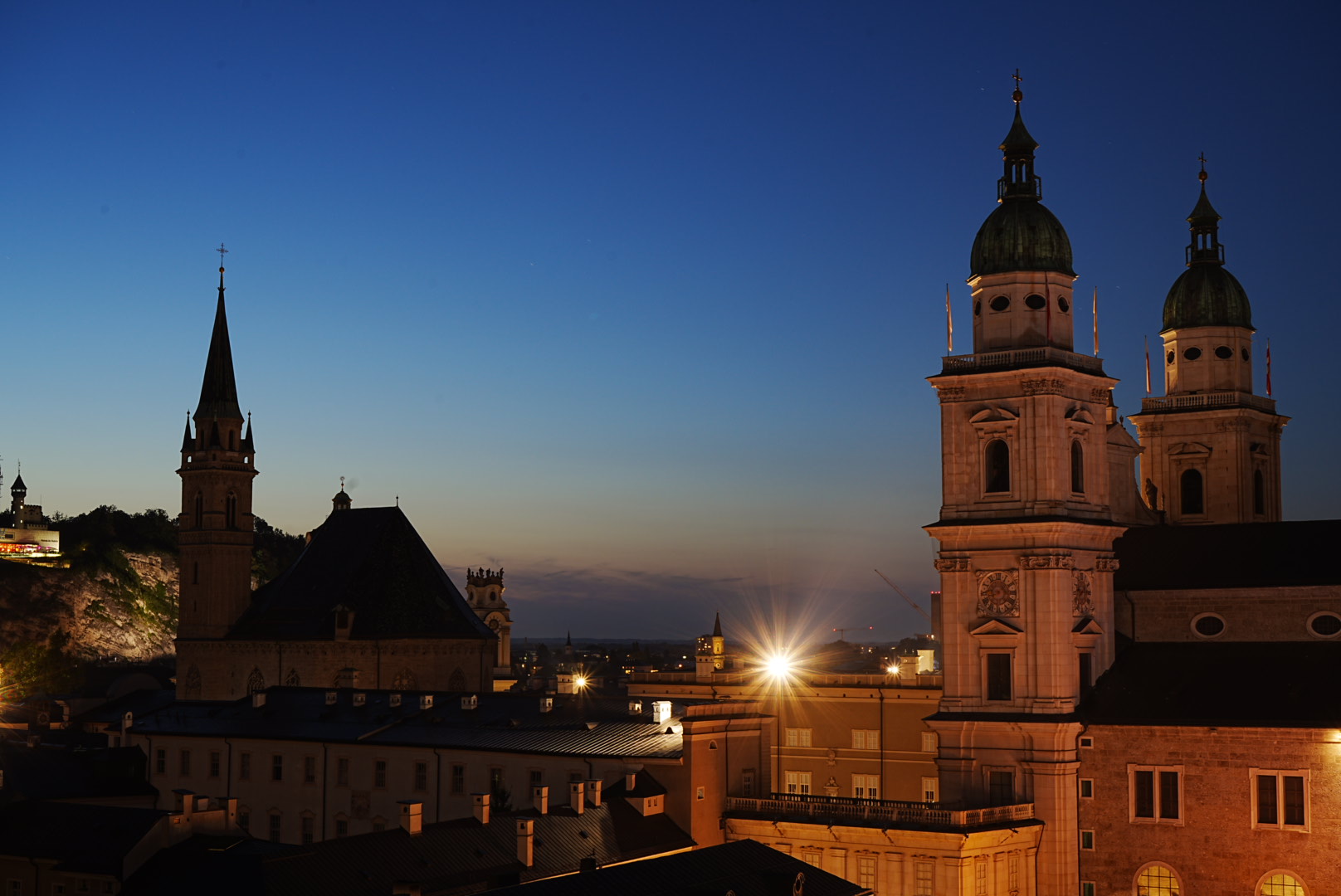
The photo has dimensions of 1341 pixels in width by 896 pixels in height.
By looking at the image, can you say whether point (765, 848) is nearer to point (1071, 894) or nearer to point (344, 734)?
point (1071, 894)

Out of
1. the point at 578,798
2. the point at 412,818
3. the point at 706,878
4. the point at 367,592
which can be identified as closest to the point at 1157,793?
the point at 706,878

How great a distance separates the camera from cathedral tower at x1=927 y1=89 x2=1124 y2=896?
67250 millimetres

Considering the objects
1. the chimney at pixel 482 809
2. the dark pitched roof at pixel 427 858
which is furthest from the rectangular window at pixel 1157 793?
the chimney at pixel 482 809

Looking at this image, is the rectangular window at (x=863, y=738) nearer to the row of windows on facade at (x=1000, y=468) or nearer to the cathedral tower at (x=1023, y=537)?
the cathedral tower at (x=1023, y=537)

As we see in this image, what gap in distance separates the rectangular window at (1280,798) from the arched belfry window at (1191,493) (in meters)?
31.2

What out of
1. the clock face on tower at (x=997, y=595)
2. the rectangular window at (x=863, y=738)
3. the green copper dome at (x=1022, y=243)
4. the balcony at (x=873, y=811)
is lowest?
the balcony at (x=873, y=811)

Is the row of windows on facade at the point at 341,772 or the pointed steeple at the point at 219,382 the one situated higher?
the pointed steeple at the point at 219,382

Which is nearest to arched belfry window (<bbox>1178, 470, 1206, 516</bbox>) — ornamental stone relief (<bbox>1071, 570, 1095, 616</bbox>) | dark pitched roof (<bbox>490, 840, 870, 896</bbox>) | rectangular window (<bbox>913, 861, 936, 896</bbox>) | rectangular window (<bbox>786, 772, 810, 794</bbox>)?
ornamental stone relief (<bbox>1071, 570, 1095, 616</bbox>)

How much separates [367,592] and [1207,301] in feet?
171

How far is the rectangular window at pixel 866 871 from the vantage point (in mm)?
63812

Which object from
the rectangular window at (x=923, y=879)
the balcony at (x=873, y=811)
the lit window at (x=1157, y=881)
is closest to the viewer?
the rectangular window at (x=923, y=879)

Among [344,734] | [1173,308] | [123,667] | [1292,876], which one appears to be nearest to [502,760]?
[344,734]

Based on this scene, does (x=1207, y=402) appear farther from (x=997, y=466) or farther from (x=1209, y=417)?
(x=997, y=466)

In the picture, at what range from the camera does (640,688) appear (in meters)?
97.2
